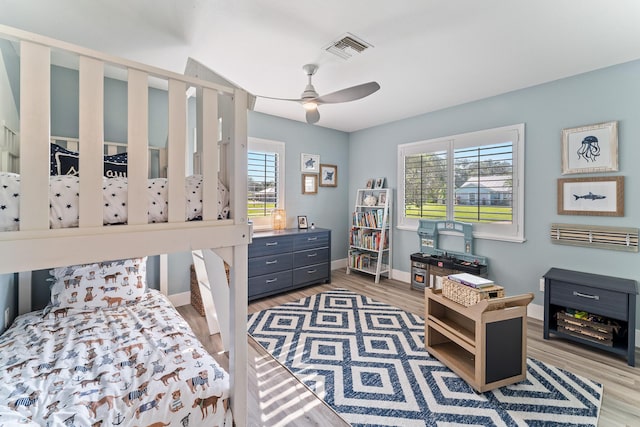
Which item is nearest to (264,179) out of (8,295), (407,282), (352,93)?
(352,93)

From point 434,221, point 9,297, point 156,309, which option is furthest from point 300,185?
point 9,297

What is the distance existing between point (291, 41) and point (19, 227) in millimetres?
1994

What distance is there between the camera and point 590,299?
2324mm

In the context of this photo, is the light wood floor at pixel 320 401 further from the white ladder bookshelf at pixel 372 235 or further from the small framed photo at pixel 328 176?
the small framed photo at pixel 328 176

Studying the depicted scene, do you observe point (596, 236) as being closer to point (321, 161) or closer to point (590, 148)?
point (590, 148)

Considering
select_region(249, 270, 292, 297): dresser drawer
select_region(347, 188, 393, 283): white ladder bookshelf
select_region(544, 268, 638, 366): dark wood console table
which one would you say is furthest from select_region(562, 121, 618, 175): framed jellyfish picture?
select_region(249, 270, 292, 297): dresser drawer

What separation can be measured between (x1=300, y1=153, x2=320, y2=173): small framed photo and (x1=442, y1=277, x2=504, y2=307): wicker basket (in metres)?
2.96

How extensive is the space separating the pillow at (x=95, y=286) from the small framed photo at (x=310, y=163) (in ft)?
9.08

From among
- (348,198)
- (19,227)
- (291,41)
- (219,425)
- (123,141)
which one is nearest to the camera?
(19,227)

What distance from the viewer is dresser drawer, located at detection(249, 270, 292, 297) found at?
133 inches

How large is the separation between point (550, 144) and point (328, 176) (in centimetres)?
297

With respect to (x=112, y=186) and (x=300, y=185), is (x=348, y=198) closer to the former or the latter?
(x=300, y=185)

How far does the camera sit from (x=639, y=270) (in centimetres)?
241

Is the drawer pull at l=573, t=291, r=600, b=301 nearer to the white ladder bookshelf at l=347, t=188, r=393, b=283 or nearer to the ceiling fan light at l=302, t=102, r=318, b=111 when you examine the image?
the white ladder bookshelf at l=347, t=188, r=393, b=283
